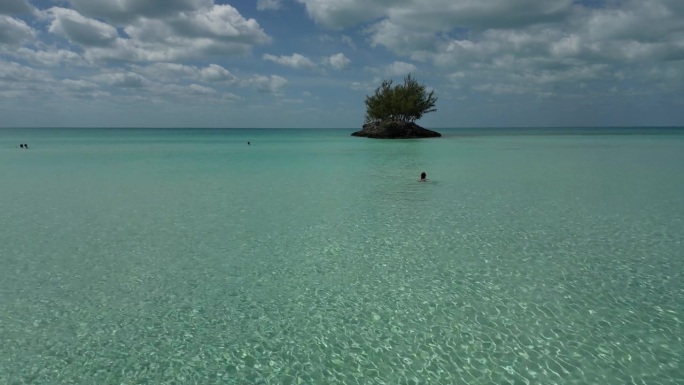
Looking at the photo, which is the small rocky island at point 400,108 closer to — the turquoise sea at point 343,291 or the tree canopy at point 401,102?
the tree canopy at point 401,102

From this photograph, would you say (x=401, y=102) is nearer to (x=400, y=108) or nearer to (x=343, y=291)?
(x=400, y=108)

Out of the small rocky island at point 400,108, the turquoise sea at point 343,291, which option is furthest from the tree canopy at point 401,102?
the turquoise sea at point 343,291

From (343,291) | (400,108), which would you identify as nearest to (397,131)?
(400,108)

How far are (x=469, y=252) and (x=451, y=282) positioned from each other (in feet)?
7.20

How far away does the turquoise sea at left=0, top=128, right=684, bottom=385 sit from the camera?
604 centimetres

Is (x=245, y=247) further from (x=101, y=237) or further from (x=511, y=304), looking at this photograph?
(x=511, y=304)

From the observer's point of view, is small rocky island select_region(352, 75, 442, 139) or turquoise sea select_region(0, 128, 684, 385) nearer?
turquoise sea select_region(0, 128, 684, 385)

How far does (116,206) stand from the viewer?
16844mm

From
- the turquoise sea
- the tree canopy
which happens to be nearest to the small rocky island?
the tree canopy

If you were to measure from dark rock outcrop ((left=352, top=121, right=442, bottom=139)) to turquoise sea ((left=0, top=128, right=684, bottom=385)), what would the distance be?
65.0m

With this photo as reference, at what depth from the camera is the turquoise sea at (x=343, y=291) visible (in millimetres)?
6035

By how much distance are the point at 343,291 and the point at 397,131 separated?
75353mm

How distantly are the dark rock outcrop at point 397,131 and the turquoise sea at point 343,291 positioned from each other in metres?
65.0

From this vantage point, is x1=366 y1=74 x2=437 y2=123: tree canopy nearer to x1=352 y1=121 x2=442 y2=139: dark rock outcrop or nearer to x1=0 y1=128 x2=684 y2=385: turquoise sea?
x1=352 y1=121 x2=442 y2=139: dark rock outcrop
